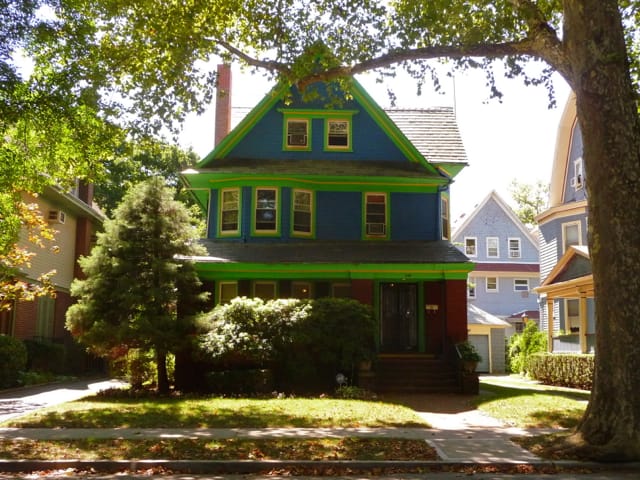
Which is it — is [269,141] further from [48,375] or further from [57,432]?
[57,432]

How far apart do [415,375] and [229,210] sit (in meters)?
8.29

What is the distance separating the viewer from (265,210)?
2077cm

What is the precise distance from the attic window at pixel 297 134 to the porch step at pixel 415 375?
322 inches

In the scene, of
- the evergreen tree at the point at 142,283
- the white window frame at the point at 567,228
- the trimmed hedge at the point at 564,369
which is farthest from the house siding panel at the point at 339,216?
the white window frame at the point at 567,228

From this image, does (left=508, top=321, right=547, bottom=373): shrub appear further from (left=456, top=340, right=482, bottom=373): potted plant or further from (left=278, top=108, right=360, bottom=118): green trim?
(left=278, top=108, right=360, bottom=118): green trim

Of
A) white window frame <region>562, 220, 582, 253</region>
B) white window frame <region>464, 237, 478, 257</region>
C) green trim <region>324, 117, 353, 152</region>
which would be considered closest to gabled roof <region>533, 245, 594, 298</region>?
white window frame <region>562, 220, 582, 253</region>

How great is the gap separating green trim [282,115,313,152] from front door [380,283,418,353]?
5687 mm

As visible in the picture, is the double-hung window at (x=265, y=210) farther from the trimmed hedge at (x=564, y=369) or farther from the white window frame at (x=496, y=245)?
the white window frame at (x=496, y=245)

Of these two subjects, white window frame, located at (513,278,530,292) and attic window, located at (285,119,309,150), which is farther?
A: white window frame, located at (513,278,530,292)

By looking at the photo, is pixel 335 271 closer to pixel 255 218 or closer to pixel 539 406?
pixel 255 218

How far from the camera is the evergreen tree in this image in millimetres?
15727

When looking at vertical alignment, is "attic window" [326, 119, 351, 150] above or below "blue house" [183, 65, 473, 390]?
above

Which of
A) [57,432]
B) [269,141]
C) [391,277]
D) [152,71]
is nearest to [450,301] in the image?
[391,277]

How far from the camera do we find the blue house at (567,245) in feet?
81.2
